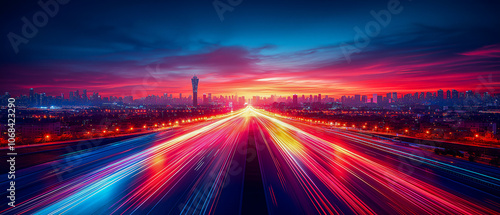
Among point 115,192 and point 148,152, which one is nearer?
point 115,192

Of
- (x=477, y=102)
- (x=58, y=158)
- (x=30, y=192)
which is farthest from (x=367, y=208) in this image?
(x=477, y=102)

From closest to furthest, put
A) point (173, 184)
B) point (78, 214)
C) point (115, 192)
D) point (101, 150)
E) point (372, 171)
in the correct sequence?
point (78, 214) → point (115, 192) → point (173, 184) → point (372, 171) → point (101, 150)

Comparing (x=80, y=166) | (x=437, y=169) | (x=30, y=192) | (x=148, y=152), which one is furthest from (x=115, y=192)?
(x=437, y=169)

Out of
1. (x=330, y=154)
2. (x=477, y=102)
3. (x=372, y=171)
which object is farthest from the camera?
(x=477, y=102)

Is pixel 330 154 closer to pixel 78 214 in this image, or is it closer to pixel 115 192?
pixel 115 192

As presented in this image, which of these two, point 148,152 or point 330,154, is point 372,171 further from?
point 148,152

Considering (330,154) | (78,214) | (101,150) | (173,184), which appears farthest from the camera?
(101,150)
